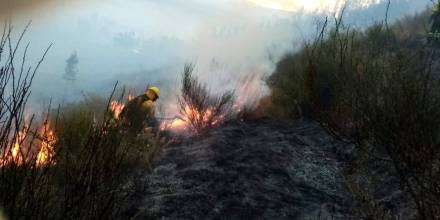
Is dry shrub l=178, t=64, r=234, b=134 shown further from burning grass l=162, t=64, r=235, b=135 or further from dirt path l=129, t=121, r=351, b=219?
dirt path l=129, t=121, r=351, b=219

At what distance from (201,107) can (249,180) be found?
4.75 metres

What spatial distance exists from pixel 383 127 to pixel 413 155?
40cm

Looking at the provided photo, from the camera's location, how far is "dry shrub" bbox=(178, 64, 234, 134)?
38.5 feet

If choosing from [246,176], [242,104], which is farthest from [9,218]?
[242,104]

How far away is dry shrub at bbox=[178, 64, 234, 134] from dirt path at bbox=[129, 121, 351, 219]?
1376mm

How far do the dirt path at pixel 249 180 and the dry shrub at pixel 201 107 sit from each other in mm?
1376

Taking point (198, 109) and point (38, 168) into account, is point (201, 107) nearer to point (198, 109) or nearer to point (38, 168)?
Result: point (198, 109)

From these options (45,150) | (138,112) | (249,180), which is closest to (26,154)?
(45,150)

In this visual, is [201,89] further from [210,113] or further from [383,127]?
[383,127]

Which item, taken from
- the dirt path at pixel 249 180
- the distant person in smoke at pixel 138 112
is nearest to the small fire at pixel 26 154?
the dirt path at pixel 249 180

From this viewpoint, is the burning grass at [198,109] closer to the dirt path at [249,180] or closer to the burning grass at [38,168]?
the dirt path at [249,180]

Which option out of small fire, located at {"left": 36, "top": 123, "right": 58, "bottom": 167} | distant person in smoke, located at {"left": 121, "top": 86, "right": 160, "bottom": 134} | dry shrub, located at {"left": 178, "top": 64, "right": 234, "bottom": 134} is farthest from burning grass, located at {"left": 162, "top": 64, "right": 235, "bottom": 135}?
small fire, located at {"left": 36, "top": 123, "right": 58, "bottom": 167}

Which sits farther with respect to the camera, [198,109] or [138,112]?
[198,109]

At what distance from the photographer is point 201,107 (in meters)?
11.9
